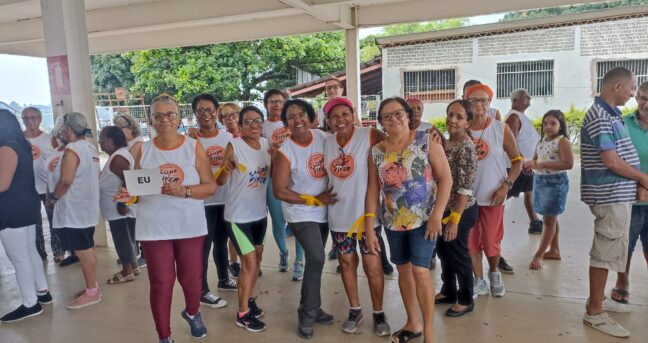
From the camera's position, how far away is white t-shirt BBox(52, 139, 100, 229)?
12.0ft

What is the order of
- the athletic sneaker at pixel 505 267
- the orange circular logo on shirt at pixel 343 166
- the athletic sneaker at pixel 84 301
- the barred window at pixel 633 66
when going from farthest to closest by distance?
1. the barred window at pixel 633 66
2. the athletic sneaker at pixel 505 267
3. the athletic sneaker at pixel 84 301
4. the orange circular logo on shirt at pixel 343 166

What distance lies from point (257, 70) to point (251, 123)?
16216mm

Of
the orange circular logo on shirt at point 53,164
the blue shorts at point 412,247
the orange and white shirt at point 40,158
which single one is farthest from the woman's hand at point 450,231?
the orange and white shirt at point 40,158

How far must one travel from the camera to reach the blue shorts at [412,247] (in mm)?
2635

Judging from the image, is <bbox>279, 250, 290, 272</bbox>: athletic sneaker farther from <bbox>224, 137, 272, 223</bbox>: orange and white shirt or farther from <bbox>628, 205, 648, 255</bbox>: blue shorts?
<bbox>628, 205, 648, 255</bbox>: blue shorts

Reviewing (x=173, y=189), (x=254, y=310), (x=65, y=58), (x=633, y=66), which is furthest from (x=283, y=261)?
(x=633, y=66)

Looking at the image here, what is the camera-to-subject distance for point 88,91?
203 inches

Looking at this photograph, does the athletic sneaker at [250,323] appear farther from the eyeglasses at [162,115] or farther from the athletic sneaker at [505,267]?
the athletic sneaker at [505,267]

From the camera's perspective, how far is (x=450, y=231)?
290cm

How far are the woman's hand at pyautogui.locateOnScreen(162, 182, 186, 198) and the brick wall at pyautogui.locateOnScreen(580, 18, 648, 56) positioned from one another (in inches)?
486

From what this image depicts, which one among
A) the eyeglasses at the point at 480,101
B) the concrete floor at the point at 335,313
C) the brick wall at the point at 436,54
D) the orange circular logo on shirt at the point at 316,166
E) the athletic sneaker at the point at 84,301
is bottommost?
the concrete floor at the point at 335,313

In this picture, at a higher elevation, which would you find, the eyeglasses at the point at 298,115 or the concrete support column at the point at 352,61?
the concrete support column at the point at 352,61

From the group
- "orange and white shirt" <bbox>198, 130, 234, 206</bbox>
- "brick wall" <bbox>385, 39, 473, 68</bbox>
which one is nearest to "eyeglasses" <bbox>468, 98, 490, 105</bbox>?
"orange and white shirt" <bbox>198, 130, 234, 206</bbox>

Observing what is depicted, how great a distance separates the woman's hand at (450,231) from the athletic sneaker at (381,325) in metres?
0.67
